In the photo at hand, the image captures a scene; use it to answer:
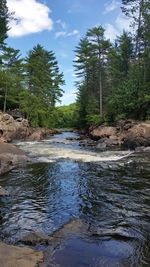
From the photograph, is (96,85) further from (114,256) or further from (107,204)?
(114,256)

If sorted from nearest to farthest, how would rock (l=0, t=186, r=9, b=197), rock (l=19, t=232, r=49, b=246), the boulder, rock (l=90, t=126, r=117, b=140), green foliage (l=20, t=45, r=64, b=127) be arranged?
rock (l=19, t=232, r=49, b=246) → rock (l=0, t=186, r=9, b=197) → the boulder → rock (l=90, t=126, r=117, b=140) → green foliage (l=20, t=45, r=64, b=127)

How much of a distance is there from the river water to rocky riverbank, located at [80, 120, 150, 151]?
8.12 metres

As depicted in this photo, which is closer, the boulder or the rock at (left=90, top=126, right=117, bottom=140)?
the boulder

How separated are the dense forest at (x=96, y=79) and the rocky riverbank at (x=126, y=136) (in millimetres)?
1544

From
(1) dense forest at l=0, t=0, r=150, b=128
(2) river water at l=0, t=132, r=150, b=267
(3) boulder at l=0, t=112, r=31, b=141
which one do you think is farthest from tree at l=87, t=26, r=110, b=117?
(2) river water at l=0, t=132, r=150, b=267

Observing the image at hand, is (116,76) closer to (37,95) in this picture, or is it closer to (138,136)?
(37,95)

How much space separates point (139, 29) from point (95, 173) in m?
25.9

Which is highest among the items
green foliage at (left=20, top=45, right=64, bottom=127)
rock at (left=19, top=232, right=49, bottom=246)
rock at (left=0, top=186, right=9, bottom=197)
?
green foliage at (left=20, top=45, right=64, bottom=127)

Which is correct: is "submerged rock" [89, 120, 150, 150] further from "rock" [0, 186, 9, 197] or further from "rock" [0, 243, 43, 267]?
"rock" [0, 243, 43, 267]

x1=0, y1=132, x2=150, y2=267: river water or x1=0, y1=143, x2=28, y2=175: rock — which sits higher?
x1=0, y1=143, x2=28, y2=175: rock

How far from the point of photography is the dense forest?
106 ft

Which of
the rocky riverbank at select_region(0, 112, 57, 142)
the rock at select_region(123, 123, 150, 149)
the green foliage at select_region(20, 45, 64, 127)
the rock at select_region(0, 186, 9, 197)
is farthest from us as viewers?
the green foliage at select_region(20, 45, 64, 127)

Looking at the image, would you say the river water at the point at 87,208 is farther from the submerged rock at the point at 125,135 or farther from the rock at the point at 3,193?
the submerged rock at the point at 125,135

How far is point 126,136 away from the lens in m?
27.1
